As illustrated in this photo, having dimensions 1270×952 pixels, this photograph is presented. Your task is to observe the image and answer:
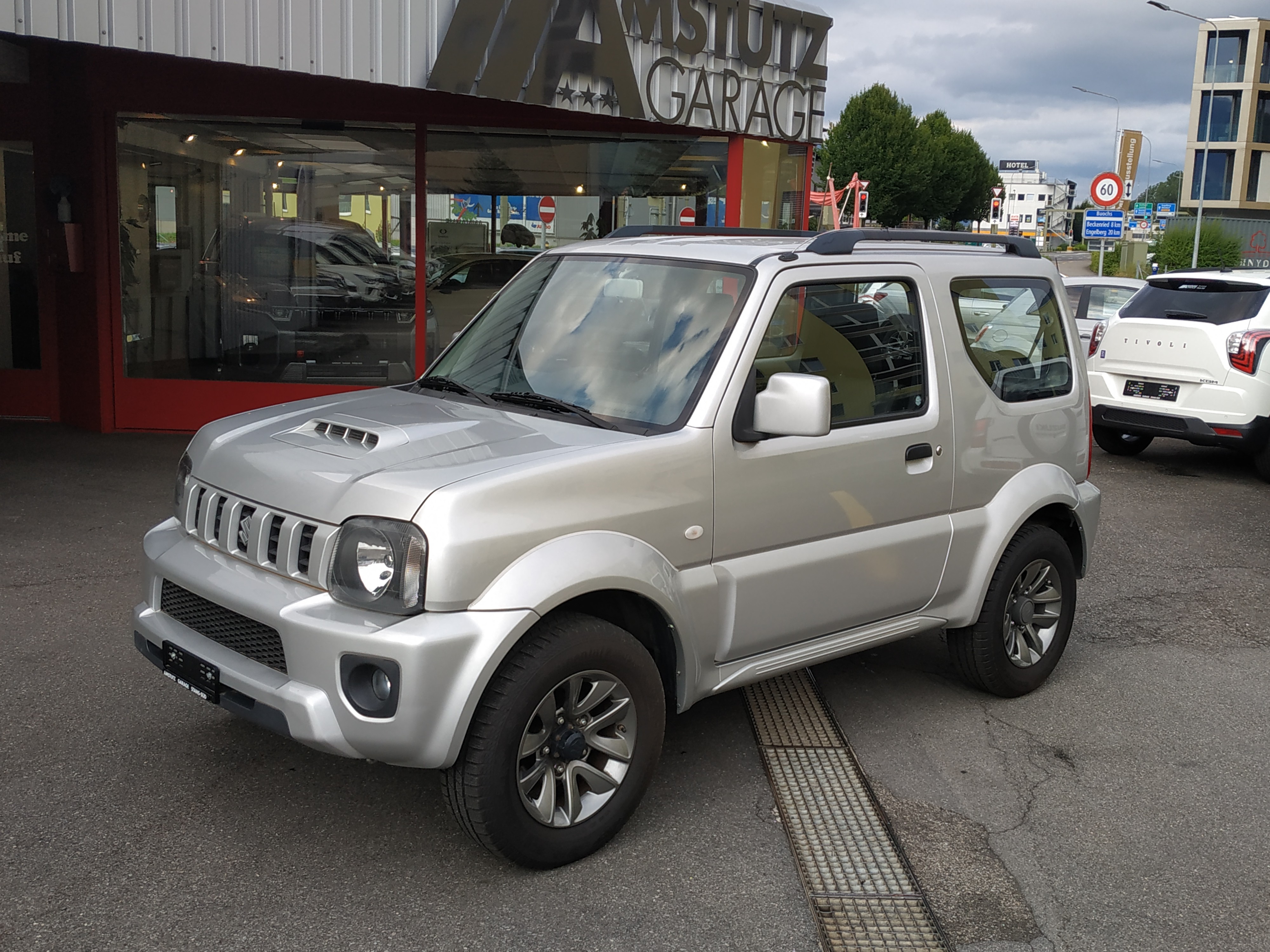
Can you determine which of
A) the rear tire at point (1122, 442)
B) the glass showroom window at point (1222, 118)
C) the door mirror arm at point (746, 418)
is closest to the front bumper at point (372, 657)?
the door mirror arm at point (746, 418)

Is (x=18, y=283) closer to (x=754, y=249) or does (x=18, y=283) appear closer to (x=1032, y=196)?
(x=754, y=249)

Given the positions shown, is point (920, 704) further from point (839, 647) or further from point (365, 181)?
point (365, 181)

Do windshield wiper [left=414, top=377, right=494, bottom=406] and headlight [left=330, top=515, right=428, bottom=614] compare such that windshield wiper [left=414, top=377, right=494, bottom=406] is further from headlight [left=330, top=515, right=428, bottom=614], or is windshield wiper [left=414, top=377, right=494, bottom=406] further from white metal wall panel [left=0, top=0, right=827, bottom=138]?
white metal wall panel [left=0, top=0, right=827, bottom=138]

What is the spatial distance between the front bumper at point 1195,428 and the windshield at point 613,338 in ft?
24.1

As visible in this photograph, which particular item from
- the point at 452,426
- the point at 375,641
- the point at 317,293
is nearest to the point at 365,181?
the point at 317,293

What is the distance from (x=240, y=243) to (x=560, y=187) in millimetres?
2955

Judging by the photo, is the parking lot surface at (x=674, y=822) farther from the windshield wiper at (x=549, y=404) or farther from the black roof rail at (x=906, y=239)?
the black roof rail at (x=906, y=239)

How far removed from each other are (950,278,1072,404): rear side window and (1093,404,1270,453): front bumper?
557 centimetres

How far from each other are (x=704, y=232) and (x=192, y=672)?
2.59 meters

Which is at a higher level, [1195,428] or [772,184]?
[772,184]

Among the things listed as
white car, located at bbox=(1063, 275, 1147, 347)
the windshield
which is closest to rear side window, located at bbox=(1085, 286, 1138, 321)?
white car, located at bbox=(1063, 275, 1147, 347)

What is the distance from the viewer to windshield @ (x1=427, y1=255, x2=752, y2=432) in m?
4.02

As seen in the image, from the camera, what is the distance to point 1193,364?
1022cm

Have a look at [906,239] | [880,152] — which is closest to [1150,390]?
[906,239]
